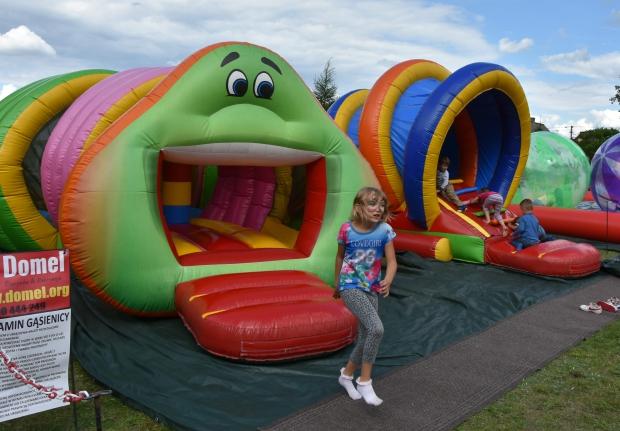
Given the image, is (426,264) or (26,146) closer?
(26,146)

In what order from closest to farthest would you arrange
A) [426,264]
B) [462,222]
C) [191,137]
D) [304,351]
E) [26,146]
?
[304,351]
[191,137]
[26,146]
[426,264]
[462,222]

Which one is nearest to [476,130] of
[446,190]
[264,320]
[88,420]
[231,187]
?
[446,190]

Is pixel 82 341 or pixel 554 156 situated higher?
pixel 554 156

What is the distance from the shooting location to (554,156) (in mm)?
9156

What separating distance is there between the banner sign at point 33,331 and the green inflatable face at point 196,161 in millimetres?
1345

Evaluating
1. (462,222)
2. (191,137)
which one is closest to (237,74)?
(191,137)

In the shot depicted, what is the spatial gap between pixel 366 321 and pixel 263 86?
2.27m

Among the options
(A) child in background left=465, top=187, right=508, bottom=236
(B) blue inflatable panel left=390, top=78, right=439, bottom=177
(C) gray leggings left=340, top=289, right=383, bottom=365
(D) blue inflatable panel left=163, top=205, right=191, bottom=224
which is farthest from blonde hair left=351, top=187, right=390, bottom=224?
(A) child in background left=465, top=187, right=508, bottom=236

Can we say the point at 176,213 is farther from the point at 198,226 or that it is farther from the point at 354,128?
the point at 354,128

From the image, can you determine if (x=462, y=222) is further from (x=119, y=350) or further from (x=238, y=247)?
(x=119, y=350)

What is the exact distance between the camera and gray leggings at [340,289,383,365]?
8.59 feet

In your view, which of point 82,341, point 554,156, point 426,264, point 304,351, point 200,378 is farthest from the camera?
point 554,156

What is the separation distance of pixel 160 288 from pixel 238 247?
984mm

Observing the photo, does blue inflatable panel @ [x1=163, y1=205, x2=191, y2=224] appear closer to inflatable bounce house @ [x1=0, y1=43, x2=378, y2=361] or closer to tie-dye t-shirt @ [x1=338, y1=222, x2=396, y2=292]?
inflatable bounce house @ [x1=0, y1=43, x2=378, y2=361]
